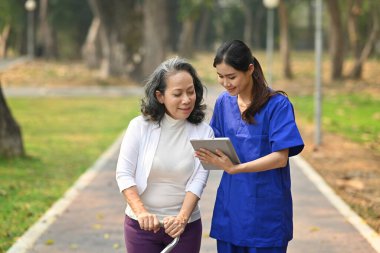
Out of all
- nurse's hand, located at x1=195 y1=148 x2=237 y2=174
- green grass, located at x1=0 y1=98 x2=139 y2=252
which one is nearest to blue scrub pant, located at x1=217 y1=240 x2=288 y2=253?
nurse's hand, located at x1=195 y1=148 x2=237 y2=174

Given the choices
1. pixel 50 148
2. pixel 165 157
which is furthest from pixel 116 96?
pixel 165 157

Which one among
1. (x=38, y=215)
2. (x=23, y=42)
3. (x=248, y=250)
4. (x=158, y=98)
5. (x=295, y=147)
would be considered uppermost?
(x=158, y=98)

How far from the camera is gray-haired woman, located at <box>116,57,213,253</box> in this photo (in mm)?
3951

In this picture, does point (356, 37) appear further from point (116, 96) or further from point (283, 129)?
point (283, 129)

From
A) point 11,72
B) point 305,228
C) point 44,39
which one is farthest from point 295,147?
point 44,39

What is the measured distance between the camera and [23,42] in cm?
5694

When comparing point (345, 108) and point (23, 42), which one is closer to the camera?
point (345, 108)

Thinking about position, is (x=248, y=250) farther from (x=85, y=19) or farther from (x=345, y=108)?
(x=85, y=19)

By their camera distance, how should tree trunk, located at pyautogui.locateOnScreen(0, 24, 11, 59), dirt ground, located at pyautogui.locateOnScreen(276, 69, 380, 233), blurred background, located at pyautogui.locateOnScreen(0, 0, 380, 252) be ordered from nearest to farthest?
dirt ground, located at pyautogui.locateOnScreen(276, 69, 380, 233) → blurred background, located at pyautogui.locateOnScreen(0, 0, 380, 252) → tree trunk, located at pyautogui.locateOnScreen(0, 24, 11, 59)

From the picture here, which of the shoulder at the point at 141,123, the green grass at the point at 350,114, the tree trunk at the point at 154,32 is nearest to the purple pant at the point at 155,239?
the shoulder at the point at 141,123

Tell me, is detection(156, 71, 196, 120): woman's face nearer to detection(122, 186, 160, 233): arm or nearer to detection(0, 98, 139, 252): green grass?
detection(122, 186, 160, 233): arm

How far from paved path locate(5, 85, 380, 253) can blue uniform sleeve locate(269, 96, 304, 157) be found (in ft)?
10.1

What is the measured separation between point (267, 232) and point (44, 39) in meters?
49.7

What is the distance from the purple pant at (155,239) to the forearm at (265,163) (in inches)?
14.1
